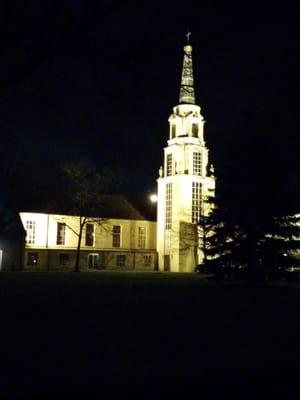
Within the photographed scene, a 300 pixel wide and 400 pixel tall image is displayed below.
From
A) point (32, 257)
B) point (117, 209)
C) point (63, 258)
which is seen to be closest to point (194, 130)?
point (117, 209)

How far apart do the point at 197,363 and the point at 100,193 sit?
1943 inches

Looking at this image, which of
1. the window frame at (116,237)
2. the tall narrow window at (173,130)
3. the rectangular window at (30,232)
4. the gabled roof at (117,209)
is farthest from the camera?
the tall narrow window at (173,130)

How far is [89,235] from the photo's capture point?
6700cm

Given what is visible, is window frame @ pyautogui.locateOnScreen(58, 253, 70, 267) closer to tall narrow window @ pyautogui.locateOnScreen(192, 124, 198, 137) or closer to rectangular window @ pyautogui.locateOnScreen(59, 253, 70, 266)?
rectangular window @ pyautogui.locateOnScreen(59, 253, 70, 266)

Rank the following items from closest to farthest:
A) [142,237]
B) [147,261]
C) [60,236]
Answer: [60,236] < [147,261] < [142,237]

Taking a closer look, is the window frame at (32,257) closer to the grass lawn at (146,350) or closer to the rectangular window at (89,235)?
the rectangular window at (89,235)

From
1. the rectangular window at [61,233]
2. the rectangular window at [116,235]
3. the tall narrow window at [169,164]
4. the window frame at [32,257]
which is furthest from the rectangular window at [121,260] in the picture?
the tall narrow window at [169,164]

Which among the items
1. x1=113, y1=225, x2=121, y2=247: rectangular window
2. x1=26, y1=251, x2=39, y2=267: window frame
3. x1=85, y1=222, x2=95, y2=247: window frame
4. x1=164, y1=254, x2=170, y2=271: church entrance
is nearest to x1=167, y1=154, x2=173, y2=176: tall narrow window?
x1=113, y1=225, x2=121, y2=247: rectangular window

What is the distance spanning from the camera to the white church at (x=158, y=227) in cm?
6309

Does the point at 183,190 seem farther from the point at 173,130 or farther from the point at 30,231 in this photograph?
the point at 30,231

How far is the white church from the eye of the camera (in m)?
63.1

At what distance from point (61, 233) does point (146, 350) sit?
55.2 metres

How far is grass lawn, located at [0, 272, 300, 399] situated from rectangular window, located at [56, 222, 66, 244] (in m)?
46.6

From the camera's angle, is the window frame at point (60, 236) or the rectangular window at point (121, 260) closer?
the window frame at point (60, 236)
